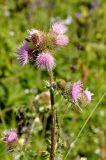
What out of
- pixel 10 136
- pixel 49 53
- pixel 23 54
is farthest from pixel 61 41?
pixel 10 136

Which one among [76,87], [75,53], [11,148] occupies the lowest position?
[11,148]

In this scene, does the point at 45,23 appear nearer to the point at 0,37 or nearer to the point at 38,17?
the point at 38,17

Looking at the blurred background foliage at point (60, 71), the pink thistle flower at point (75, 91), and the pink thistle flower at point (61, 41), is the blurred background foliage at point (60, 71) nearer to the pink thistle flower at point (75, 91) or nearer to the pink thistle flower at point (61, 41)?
the pink thistle flower at point (75, 91)

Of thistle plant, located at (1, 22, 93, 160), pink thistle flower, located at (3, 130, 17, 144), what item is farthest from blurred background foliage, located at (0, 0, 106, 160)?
thistle plant, located at (1, 22, 93, 160)

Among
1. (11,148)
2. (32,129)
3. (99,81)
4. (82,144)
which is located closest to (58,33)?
(11,148)

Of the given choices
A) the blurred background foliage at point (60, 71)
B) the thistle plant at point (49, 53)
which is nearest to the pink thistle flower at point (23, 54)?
the thistle plant at point (49, 53)

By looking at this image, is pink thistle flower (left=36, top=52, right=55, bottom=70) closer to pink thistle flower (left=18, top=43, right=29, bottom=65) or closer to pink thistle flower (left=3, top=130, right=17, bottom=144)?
pink thistle flower (left=18, top=43, right=29, bottom=65)
